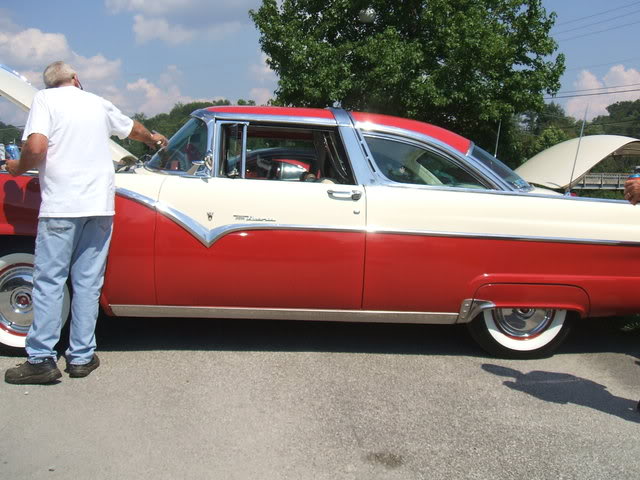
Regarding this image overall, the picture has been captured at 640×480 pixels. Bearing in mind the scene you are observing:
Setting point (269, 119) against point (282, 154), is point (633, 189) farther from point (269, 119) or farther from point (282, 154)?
point (282, 154)

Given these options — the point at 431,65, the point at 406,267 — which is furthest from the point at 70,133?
the point at 431,65

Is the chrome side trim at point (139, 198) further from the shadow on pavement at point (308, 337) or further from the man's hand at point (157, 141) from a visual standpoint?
the shadow on pavement at point (308, 337)

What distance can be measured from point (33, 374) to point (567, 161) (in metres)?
16.8

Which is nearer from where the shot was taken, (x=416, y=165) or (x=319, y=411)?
(x=319, y=411)

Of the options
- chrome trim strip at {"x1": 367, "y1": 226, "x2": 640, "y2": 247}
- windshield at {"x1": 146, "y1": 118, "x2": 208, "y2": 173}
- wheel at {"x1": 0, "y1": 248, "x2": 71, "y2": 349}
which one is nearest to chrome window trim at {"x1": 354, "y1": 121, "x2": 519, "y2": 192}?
chrome trim strip at {"x1": 367, "y1": 226, "x2": 640, "y2": 247}

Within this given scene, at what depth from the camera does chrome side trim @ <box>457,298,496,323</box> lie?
12.7 feet

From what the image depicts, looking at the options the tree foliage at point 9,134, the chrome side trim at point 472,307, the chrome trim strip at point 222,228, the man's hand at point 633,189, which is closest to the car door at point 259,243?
the chrome trim strip at point 222,228

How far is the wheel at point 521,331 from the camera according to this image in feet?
13.5

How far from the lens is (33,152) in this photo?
10.6 feet

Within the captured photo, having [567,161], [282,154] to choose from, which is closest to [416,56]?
[567,161]

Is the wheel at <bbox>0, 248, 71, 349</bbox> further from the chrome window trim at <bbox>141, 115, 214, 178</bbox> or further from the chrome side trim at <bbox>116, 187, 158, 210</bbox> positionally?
the chrome window trim at <bbox>141, 115, 214, 178</bbox>

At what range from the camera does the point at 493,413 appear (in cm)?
332

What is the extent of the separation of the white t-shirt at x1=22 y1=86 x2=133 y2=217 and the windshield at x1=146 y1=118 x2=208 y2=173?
1.92ft

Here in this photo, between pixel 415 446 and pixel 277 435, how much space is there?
718 mm
